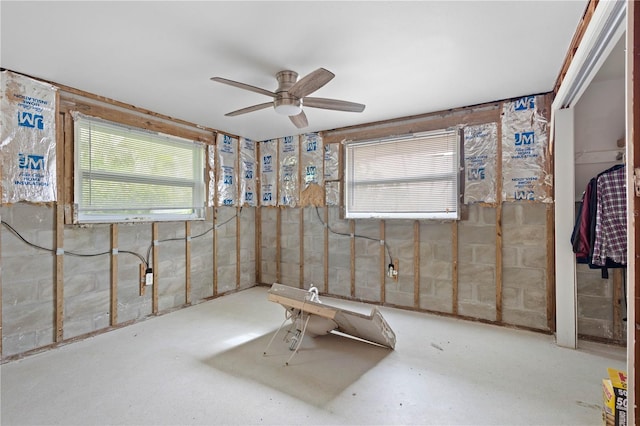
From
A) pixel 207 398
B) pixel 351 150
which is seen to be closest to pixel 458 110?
pixel 351 150

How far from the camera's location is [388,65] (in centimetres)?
253

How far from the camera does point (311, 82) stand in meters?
2.32

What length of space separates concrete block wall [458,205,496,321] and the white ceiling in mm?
1318

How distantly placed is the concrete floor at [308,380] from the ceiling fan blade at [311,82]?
7.15 feet

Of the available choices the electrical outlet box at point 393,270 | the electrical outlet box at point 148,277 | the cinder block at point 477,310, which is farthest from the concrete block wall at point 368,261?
the electrical outlet box at point 148,277

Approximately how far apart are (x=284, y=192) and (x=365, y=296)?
1.99 metres

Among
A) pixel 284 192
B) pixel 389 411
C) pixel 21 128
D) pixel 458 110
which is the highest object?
pixel 458 110

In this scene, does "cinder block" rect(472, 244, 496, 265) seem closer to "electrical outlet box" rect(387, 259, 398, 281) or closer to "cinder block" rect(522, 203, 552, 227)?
"cinder block" rect(522, 203, 552, 227)

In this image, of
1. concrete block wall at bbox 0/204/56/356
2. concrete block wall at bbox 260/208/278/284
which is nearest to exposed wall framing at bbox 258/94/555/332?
concrete block wall at bbox 260/208/278/284

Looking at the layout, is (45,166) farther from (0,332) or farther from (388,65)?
(388,65)

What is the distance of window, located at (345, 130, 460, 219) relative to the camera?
368 centimetres

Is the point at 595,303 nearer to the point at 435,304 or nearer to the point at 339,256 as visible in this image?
the point at 435,304

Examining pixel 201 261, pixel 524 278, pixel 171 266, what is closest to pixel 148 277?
pixel 171 266

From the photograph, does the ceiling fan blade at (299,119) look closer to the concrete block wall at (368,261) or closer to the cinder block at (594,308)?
the concrete block wall at (368,261)
